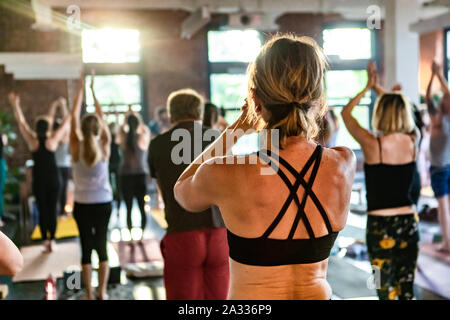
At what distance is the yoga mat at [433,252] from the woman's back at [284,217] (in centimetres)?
391

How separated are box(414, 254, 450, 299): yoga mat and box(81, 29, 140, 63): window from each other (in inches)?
308

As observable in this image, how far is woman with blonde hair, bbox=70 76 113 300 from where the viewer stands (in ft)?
12.6

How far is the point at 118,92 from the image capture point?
11.2 m

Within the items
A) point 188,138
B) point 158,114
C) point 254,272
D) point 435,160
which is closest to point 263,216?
point 254,272

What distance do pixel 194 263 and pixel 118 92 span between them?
8.99m

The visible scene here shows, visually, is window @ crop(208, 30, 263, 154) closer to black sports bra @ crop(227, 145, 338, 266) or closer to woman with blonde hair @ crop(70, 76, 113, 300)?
woman with blonde hair @ crop(70, 76, 113, 300)

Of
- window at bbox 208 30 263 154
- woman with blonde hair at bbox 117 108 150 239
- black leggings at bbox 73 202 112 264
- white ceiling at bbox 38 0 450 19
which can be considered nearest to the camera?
black leggings at bbox 73 202 112 264

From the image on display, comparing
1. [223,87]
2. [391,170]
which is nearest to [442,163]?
[391,170]

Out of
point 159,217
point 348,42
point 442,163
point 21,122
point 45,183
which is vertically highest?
point 348,42

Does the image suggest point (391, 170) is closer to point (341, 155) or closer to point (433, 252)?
point (341, 155)

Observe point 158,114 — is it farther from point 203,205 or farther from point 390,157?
point 203,205

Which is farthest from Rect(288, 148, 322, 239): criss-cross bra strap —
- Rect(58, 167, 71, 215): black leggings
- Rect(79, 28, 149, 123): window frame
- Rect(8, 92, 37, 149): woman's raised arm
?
Rect(79, 28, 149, 123): window frame

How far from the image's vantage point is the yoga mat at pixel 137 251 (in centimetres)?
520

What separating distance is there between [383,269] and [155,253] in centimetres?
283
